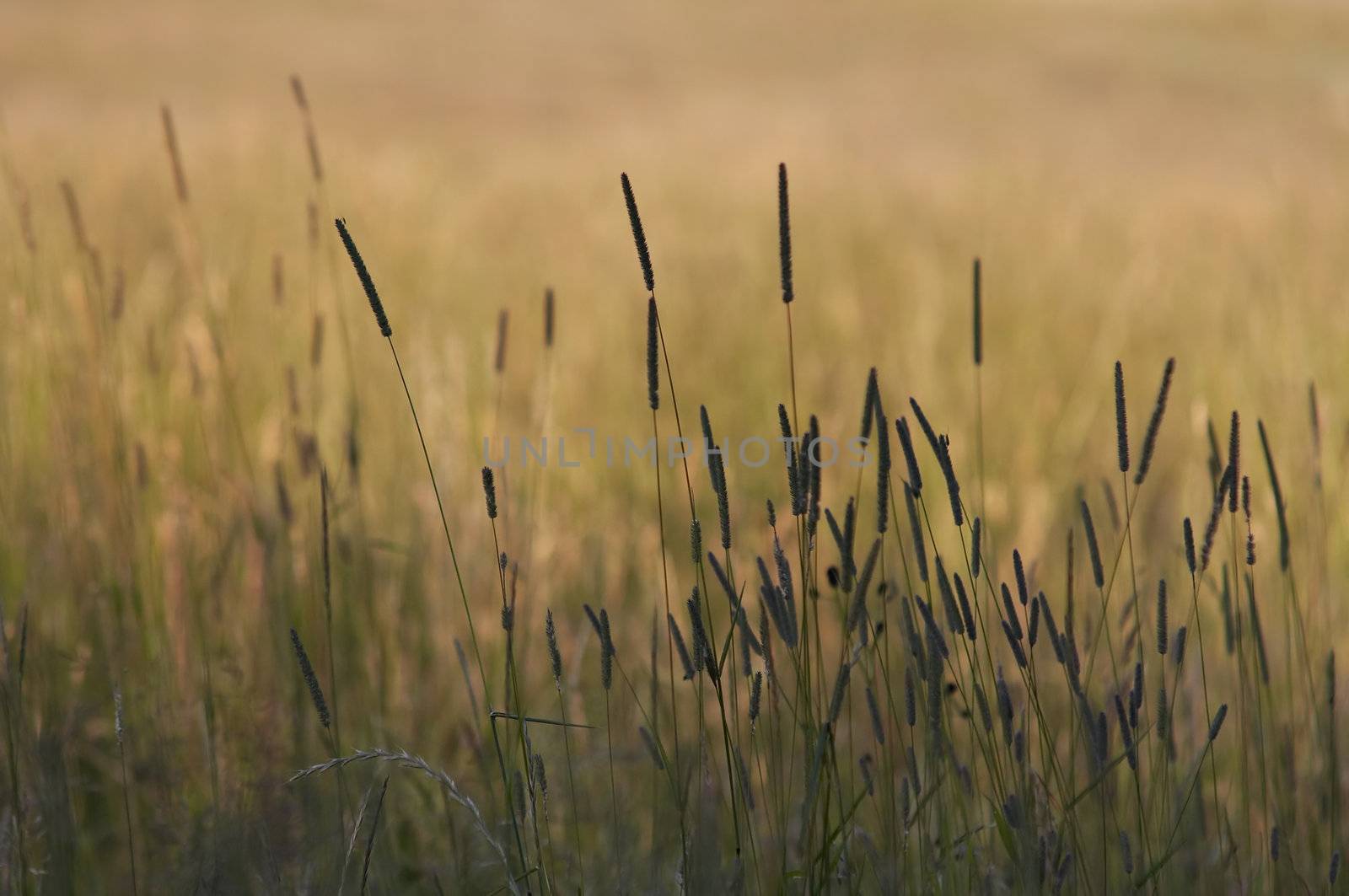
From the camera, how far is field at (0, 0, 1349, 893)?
1.04 m

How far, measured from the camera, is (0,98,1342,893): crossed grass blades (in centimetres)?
96

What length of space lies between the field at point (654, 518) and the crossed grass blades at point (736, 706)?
0.6 inches

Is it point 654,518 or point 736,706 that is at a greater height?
point 736,706

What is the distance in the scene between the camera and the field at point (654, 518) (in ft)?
3.42

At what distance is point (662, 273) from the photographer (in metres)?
4.45

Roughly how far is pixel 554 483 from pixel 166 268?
1720 millimetres

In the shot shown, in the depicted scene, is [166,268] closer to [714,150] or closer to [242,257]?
[242,257]

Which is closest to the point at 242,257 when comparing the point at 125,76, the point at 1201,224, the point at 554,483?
the point at 554,483

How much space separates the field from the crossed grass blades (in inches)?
0.6

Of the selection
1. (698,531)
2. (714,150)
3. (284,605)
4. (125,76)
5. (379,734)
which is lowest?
(379,734)

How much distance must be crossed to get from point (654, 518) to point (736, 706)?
6.04ft

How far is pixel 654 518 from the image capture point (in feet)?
9.04

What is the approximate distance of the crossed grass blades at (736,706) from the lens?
0.96 m

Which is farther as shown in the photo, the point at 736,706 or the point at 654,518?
the point at 654,518
